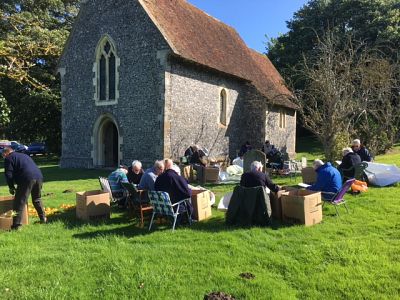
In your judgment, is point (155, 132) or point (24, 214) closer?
point (24, 214)

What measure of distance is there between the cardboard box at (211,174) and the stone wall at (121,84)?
12.5ft

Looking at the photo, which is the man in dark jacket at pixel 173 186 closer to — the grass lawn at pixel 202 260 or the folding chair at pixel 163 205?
the folding chair at pixel 163 205

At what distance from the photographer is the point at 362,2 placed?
117ft

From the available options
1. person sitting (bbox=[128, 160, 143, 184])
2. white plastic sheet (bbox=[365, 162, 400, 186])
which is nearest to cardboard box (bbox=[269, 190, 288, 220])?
person sitting (bbox=[128, 160, 143, 184])

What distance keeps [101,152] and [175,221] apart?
14024 millimetres

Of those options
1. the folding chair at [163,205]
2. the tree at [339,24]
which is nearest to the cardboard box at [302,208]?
the folding chair at [163,205]

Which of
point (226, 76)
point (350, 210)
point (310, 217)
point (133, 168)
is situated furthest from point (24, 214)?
point (226, 76)

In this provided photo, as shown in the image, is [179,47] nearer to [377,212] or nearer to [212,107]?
[212,107]

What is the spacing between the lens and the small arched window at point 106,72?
19744 mm

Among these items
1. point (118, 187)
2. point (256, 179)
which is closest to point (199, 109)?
point (118, 187)

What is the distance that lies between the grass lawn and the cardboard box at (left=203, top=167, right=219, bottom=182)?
19.7 ft

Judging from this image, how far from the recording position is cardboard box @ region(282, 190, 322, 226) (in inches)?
308

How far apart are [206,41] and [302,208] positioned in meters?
15.9

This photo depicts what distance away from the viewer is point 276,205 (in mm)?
8344
